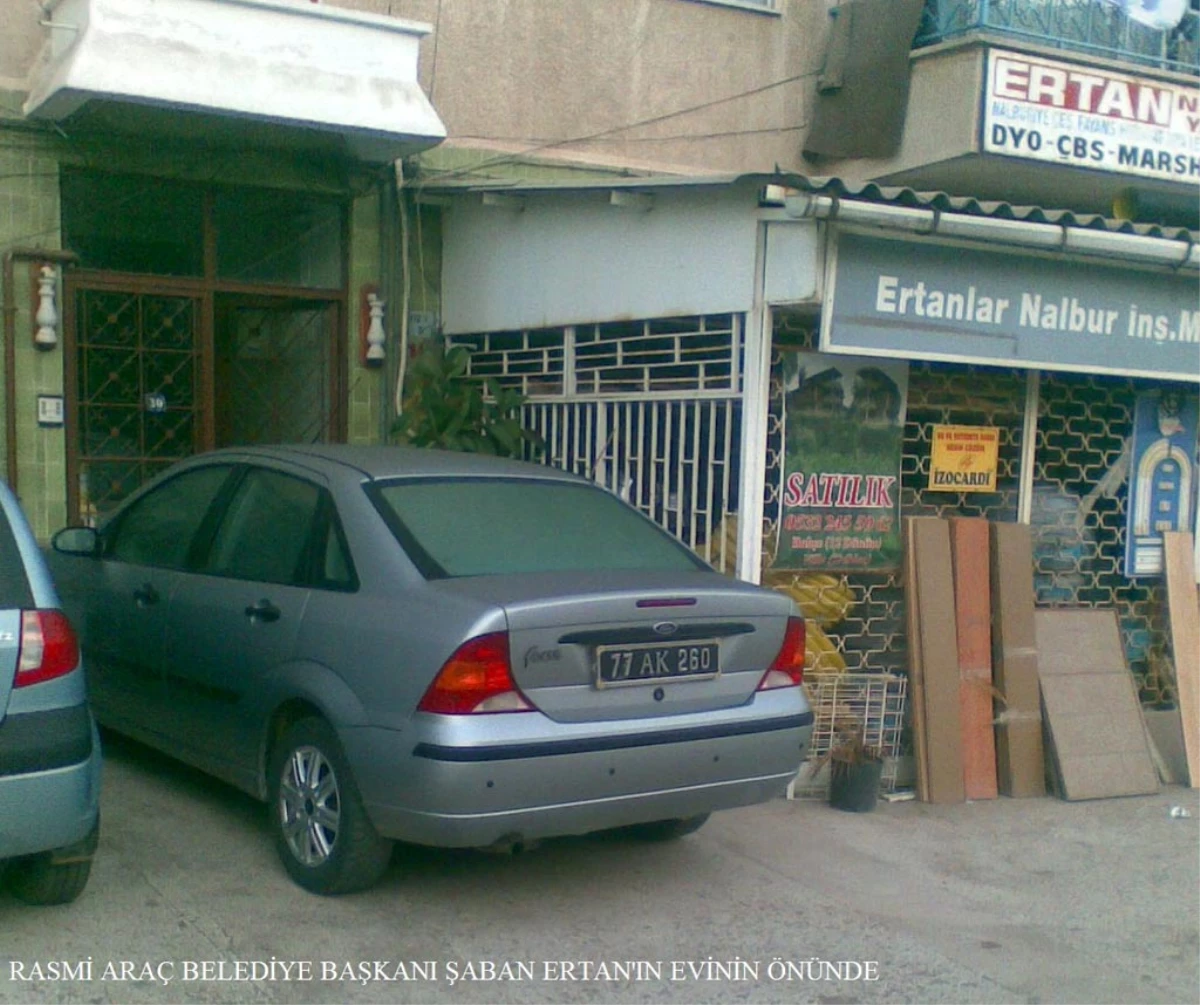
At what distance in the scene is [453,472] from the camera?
548cm

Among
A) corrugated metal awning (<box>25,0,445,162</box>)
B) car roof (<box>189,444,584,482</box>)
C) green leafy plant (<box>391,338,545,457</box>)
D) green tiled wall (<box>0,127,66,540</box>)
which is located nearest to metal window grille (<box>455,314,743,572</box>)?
green leafy plant (<box>391,338,545,457</box>)

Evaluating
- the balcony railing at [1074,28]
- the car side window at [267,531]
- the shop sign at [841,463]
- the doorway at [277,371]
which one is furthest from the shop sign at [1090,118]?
the car side window at [267,531]

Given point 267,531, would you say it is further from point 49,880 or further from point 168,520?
point 49,880

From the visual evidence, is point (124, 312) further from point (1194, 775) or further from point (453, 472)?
point (1194, 775)

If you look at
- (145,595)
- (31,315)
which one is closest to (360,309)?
(31,315)

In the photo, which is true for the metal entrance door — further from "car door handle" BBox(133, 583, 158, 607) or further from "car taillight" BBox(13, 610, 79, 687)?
"car taillight" BBox(13, 610, 79, 687)

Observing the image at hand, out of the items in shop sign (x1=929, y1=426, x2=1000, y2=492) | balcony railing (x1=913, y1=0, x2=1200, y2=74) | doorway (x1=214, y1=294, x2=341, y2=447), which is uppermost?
balcony railing (x1=913, y1=0, x2=1200, y2=74)

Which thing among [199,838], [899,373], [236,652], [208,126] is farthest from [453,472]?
[208,126]

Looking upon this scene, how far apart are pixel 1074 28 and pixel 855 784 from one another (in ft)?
19.3

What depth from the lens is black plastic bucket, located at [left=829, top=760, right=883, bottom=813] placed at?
6.67 meters

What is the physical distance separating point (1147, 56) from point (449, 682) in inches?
306

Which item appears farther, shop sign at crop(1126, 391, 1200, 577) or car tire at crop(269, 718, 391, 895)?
shop sign at crop(1126, 391, 1200, 577)

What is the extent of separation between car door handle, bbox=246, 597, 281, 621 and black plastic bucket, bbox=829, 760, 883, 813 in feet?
9.73

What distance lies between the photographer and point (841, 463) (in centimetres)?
724
